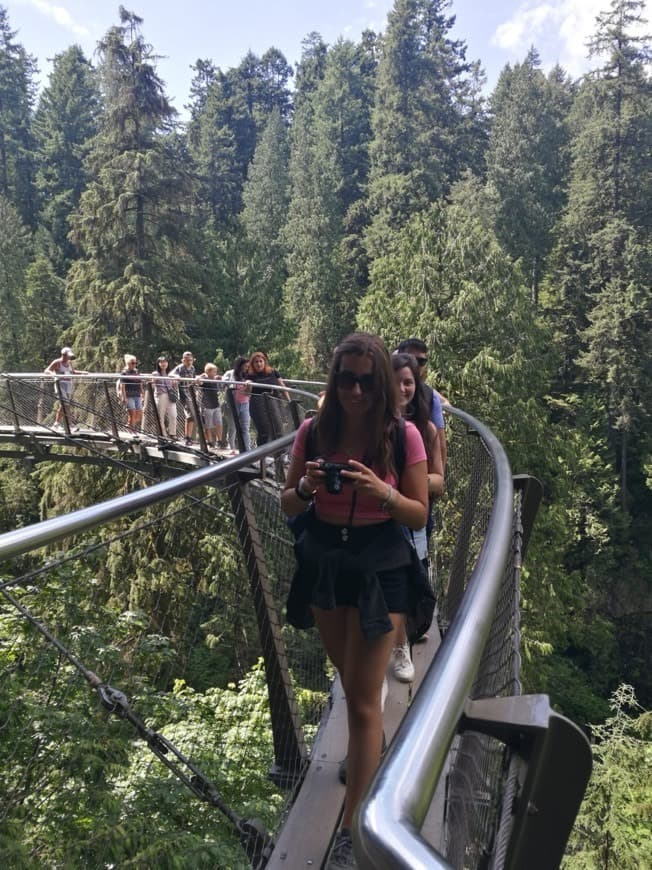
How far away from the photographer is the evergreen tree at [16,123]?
47781 millimetres

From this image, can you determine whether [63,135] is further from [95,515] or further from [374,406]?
[95,515]

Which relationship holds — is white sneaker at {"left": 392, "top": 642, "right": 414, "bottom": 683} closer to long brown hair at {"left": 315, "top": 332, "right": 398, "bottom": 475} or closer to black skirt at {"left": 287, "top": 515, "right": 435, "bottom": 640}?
black skirt at {"left": 287, "top": 515, "right": 435, "bottom": 640}

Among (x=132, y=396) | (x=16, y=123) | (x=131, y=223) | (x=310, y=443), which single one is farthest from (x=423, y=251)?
(x=16, y=123)

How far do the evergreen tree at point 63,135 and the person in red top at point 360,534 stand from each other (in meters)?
44.4

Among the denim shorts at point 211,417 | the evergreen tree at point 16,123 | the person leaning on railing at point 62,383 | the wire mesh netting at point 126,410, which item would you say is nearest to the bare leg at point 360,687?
the wire mesh netting at point 126,410

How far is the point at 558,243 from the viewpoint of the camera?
3681cm

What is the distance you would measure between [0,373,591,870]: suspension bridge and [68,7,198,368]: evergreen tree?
12.8m

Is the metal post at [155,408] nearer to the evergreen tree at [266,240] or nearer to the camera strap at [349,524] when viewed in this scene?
the camera strap at [349,524]

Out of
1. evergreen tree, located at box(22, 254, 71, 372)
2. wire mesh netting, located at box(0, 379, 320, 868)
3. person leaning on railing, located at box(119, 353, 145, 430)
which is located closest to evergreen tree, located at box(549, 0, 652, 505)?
evergreen tree, located at box(22, 254, 71, 372)

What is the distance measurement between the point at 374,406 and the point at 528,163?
152ft

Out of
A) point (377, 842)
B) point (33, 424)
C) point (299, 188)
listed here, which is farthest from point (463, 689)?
point (299, 188)

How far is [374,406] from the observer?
2088 mm

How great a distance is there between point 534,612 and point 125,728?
49.9 feet

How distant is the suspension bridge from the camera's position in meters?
1.02
